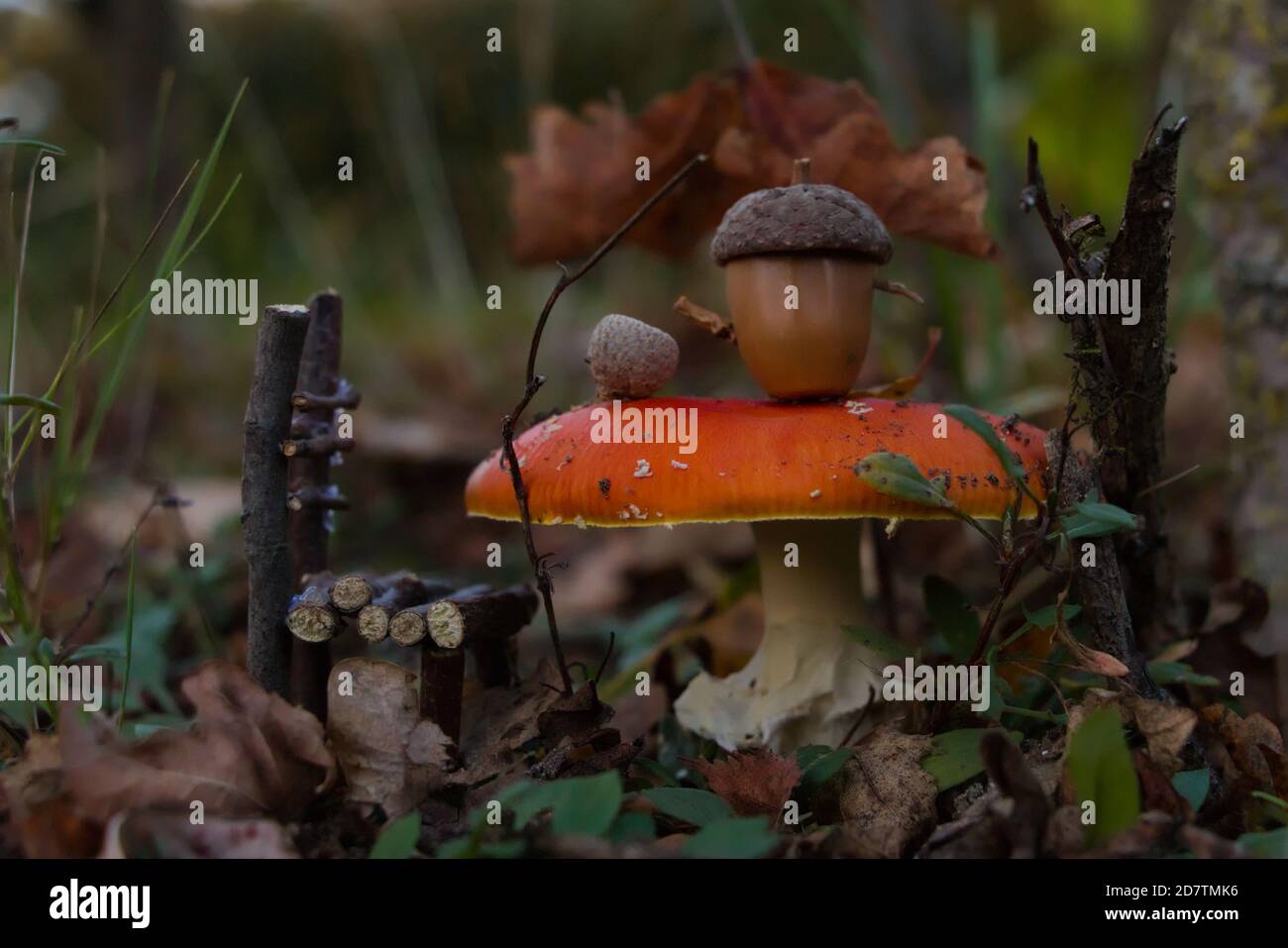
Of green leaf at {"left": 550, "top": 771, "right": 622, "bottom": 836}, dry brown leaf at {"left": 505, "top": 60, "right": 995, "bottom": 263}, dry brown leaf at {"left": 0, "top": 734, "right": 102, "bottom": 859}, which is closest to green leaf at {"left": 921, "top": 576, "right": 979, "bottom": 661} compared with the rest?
dry brown leaf at {"left": 505, "top": 60, "right": 995, "bottom": 263}

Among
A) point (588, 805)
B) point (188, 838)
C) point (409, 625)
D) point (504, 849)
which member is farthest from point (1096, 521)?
point (188, 838)

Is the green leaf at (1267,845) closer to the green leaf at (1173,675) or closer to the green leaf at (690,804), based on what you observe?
the green leaf at (1173,675)

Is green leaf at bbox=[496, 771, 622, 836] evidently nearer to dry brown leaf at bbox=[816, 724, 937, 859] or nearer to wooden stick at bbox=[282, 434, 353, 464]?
dry brown leaf at bbox=[816, 724, 937, 859]

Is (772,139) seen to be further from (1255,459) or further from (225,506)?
(225,506)

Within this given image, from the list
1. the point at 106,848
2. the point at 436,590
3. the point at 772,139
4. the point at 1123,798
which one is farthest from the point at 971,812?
the point at 772,139

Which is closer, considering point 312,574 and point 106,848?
point 106,848
